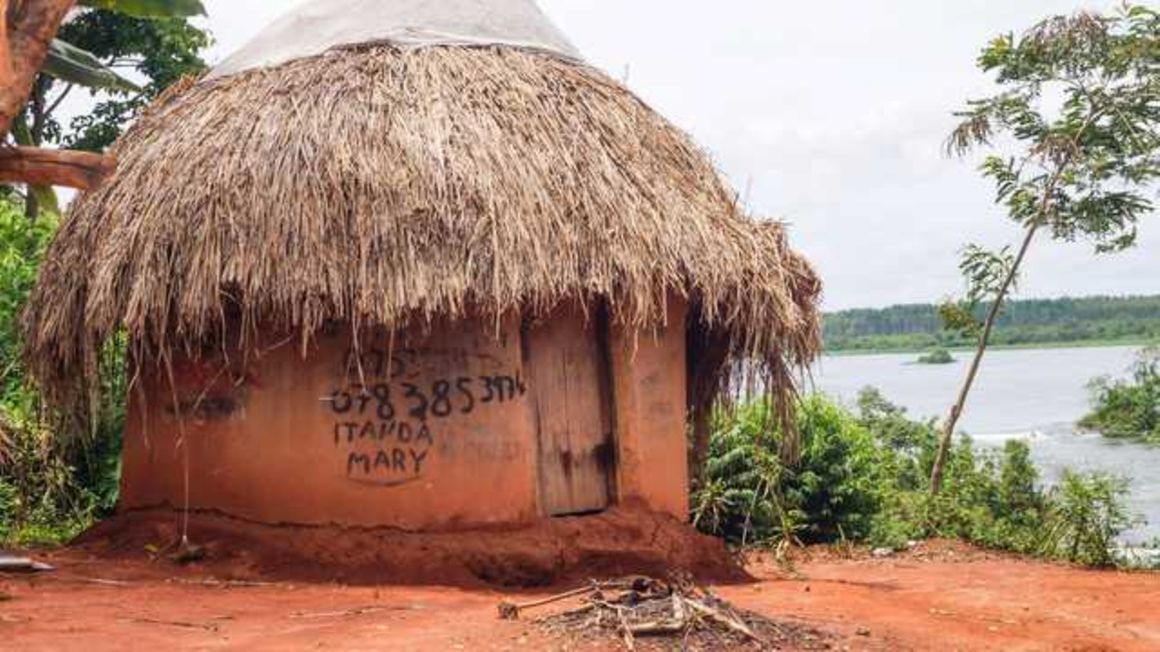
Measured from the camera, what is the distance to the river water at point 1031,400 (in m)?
17.3

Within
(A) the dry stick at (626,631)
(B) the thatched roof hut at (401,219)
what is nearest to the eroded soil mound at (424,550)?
(B) the thatched roof hut at (401,219)

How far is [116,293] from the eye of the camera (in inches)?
284

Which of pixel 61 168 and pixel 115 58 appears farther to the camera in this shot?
pixel 115 58

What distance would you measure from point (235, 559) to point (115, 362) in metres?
Answer: 1.99

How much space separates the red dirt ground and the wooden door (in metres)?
0.78

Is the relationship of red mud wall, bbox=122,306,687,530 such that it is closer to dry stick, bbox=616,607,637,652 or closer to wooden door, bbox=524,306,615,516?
wooden door, bbox=524,306,615,516

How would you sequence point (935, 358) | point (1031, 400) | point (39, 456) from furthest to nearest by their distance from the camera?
point (1031, 400) → point (935, 358) → point (39, 456)

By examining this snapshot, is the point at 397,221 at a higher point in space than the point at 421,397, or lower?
higher

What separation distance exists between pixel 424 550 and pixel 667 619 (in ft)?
7.41

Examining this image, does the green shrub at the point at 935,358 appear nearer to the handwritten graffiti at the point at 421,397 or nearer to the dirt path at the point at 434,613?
the dirt path at the point at 434,613

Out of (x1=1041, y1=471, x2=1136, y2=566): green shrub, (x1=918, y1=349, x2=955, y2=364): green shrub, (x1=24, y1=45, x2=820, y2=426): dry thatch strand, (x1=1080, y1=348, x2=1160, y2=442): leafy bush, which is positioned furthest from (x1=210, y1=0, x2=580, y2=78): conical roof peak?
(x1=918, y1=349, x2=955, y2=364): green shrub

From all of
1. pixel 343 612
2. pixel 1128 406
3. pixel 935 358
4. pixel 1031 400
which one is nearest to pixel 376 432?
pixel 343 612

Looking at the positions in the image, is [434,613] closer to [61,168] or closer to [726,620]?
[726,620]

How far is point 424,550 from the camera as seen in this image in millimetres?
7074
